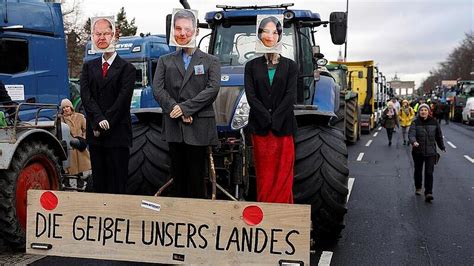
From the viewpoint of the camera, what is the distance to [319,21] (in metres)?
7.21

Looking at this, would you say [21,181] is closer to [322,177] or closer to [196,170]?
[196,170]

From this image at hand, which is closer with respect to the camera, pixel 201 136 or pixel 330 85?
pixel 201 136

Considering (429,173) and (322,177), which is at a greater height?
(322,177)

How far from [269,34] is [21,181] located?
279 centimetres

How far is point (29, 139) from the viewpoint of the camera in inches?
229

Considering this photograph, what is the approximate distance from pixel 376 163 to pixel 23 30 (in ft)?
28.9

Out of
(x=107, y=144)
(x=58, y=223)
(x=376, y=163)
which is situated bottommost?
(x=376, y=163)

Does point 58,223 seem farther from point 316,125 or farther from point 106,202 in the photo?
point 316,125

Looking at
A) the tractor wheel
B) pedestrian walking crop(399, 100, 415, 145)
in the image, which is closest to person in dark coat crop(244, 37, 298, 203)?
the tractor wheel

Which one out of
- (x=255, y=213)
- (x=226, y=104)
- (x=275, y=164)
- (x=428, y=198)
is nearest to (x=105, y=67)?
(x=226, y=104)

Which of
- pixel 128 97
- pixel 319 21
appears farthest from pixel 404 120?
pixel 128 97

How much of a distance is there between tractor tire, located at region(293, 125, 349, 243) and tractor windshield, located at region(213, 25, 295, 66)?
149 centimetres

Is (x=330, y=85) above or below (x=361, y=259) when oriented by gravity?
above

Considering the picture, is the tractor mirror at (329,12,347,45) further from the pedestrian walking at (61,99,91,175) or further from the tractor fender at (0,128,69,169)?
the pedestrian walking at (61,99,91,175)
